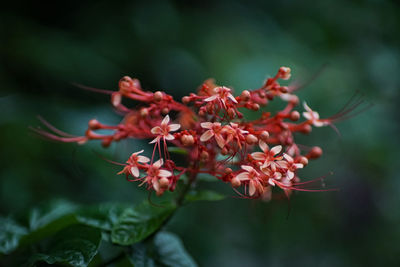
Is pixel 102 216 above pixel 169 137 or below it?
below

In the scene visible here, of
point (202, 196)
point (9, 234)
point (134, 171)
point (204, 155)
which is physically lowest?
point (9, 234)

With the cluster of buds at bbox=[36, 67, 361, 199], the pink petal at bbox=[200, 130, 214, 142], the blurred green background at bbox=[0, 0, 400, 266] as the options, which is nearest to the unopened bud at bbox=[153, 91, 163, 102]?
the cluster of buds at bbox=[36, 67, 361, 199]

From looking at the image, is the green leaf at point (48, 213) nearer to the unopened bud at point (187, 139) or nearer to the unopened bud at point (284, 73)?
the unopened bud at point (187, 139)

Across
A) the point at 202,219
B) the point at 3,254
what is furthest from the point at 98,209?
the point at 202,219

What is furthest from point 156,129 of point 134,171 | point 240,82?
point 240,82

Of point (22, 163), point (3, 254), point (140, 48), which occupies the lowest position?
point (22, 163)

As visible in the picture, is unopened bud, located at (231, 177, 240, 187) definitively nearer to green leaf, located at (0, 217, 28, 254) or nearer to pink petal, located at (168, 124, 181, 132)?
pink petal, located at (168, 124, 181, 132)

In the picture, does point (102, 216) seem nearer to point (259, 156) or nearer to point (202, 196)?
point (202, 196)

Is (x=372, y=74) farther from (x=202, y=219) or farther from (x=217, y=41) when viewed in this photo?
(x=202, y=219)
